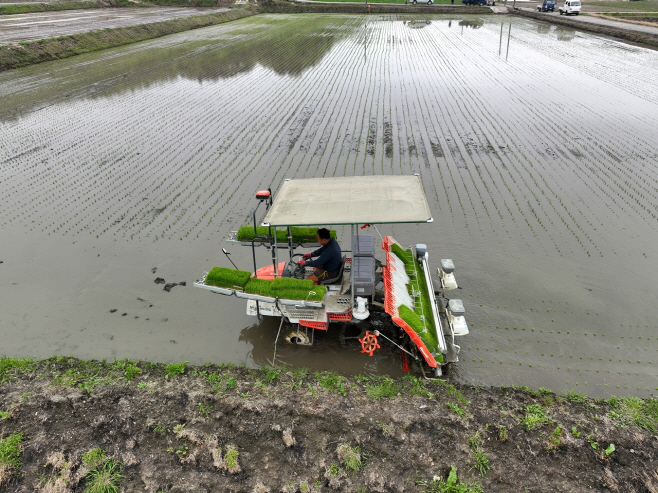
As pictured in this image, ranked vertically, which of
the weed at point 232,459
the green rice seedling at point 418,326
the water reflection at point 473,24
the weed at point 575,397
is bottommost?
the weed at point 575,397

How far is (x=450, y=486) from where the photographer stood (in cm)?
447

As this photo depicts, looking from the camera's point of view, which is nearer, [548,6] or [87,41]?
[87,41]

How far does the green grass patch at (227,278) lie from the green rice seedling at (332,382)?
1.88 metres

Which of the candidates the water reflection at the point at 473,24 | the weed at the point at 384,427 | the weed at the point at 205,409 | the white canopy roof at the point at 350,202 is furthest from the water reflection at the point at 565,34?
the weed at the point at 205,409

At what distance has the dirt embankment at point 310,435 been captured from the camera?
15.1ft

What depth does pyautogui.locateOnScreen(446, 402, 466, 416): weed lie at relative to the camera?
17.3 ft

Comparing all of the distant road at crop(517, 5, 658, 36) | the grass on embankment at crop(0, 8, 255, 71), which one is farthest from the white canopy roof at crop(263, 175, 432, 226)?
the distant road at crop(517, 5, 658, 36)

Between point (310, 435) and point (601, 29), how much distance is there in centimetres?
4270

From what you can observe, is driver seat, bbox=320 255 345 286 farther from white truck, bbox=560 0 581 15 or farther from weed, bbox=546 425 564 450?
white truck, bbox=560 0 581 15

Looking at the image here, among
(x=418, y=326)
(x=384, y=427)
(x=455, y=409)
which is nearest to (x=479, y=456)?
(x=455, y=409)

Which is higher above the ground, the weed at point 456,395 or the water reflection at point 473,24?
the water reflection at point 473,24

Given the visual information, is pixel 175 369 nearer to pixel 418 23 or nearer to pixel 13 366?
pixel 13 366

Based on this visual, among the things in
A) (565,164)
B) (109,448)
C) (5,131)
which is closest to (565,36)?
(565,164)

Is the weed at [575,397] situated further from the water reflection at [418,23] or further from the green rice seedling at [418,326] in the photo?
the water reflection at [418,23]
